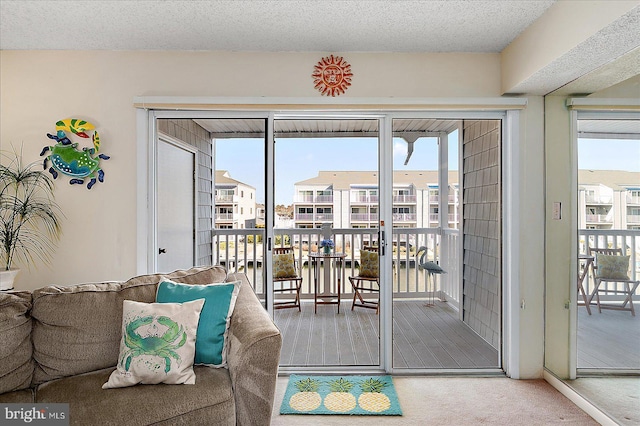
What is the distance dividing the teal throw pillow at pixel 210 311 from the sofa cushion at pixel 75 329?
0.67 feet

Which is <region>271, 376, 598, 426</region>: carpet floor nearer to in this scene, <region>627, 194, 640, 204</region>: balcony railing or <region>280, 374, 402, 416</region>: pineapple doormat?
<region>280, 374, 402, 416</region>: pineapple doormat

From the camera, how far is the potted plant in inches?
109

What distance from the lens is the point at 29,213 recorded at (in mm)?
2771

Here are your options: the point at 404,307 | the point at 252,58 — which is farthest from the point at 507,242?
the point at 252,58

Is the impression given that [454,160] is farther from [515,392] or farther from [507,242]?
[515,392]

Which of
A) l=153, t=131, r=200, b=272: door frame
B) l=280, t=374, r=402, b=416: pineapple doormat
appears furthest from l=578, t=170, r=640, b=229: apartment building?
l=153, t=131, r=200, b=272: door frame

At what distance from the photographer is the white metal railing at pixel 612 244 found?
2.07 meters

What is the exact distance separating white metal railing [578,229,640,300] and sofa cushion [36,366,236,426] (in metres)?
Answer: 2.24

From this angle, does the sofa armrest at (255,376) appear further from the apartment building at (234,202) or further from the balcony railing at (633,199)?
the balcony railing at (633,199)

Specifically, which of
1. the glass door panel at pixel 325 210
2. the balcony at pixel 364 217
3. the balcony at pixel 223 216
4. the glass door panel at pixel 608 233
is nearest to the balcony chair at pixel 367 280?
the glass door panel at pixel 325 210

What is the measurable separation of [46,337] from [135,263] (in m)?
1.02

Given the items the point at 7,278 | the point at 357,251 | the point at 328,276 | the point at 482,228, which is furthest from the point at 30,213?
the point at 482,228

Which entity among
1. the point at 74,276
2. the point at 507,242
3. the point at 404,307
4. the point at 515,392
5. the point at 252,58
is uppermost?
the point at 252,58

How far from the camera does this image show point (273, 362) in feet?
5.76
